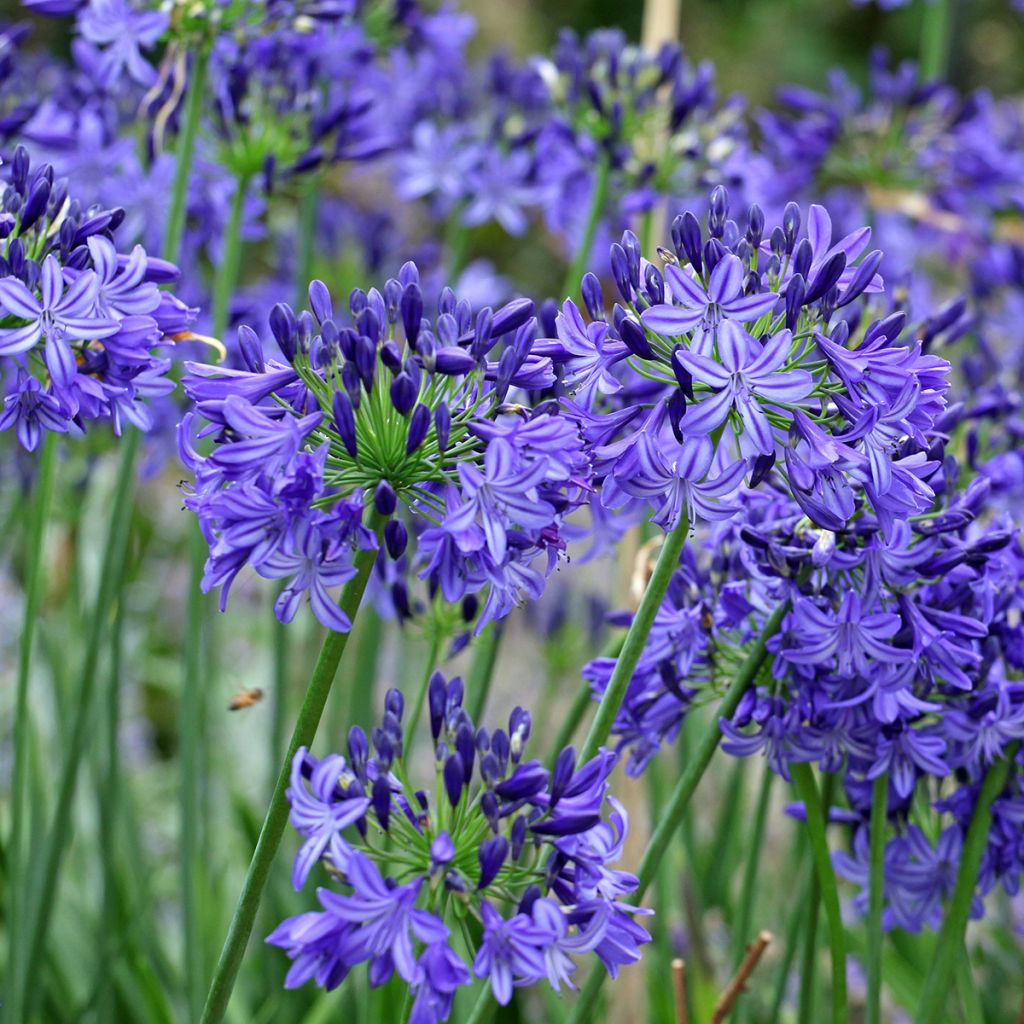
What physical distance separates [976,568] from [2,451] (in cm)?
290

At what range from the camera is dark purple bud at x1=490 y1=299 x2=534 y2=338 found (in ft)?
4.96

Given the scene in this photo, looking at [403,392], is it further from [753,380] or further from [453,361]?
[753,380]

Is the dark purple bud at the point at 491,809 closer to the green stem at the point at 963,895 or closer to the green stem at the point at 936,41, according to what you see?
the green stem at the point at 963,895

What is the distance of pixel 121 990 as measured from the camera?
9.62ft

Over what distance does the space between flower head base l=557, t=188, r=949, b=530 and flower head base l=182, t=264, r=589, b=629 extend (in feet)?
0.26

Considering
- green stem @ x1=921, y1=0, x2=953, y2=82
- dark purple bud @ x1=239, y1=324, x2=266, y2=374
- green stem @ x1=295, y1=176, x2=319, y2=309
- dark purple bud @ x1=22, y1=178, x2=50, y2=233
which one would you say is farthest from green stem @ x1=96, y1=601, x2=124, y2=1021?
green stem @ x1=921, y1=0, x2=953, y2=82

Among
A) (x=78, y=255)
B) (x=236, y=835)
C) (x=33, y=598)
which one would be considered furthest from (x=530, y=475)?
(x=236, y=835)

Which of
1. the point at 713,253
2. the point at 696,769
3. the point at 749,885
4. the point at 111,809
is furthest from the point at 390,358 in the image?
the point at 111,809

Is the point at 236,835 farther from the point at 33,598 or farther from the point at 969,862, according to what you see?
the point at 969,862

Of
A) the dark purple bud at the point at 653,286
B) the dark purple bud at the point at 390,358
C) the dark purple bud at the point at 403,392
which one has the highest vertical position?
the dark purple bud at the point at 653,286

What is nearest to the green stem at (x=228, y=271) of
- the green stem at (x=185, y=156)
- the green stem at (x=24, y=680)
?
the green stem at (x=185, y=156)

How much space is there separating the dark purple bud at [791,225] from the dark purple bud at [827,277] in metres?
0.14

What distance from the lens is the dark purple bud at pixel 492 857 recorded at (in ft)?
4.40

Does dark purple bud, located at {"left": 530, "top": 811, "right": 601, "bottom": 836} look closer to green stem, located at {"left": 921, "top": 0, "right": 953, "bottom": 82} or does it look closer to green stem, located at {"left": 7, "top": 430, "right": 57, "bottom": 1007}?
green stem, located at {"left": 7, "top": 430, "right": 57, "bottom": 1007}
